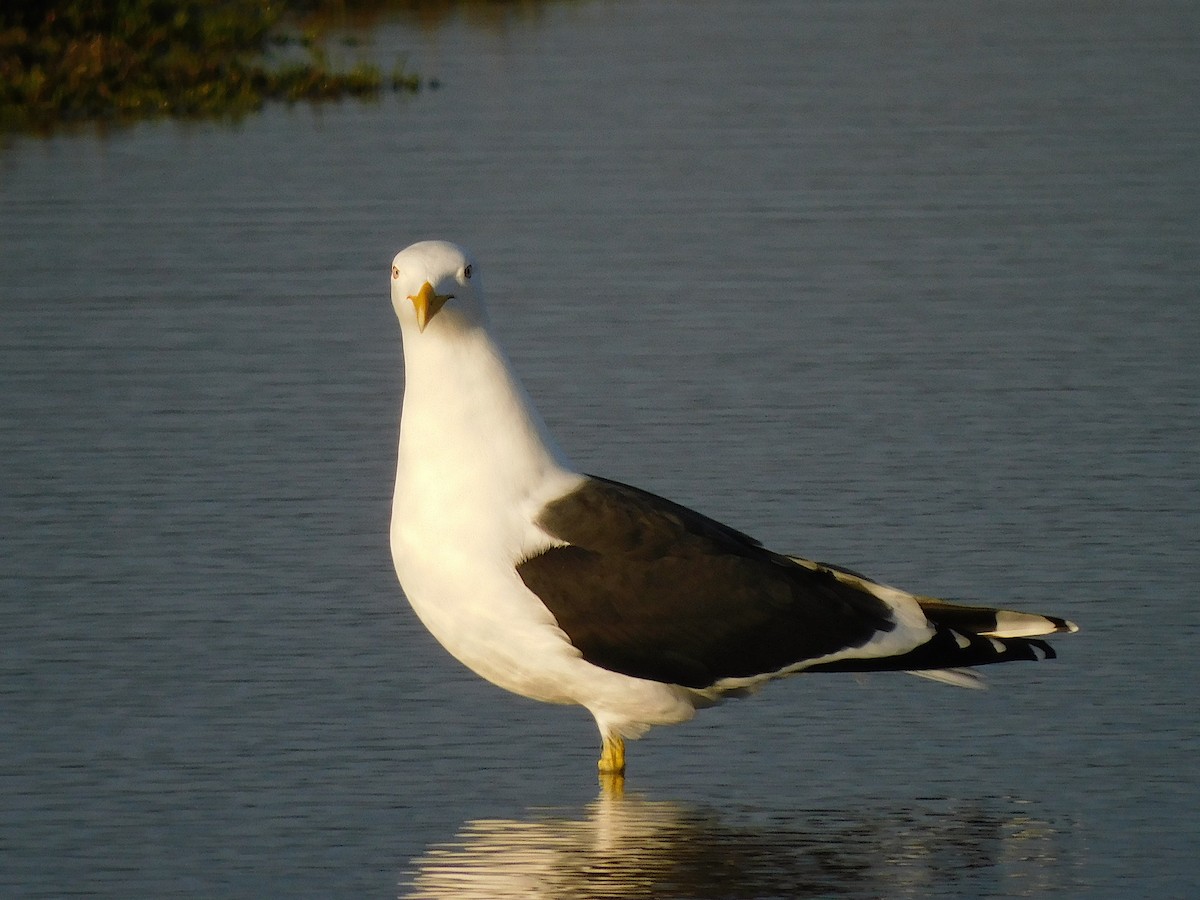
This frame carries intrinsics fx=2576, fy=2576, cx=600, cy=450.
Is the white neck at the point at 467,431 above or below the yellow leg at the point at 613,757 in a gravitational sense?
above

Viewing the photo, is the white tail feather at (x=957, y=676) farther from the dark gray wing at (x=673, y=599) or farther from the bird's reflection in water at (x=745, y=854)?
the bird's reflection in water at (x=745, y=854)

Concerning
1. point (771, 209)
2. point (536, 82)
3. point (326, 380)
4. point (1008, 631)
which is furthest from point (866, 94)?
point (1008, 631)

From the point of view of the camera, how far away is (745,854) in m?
6.36

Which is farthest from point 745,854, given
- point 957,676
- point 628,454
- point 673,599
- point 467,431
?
point 628,454

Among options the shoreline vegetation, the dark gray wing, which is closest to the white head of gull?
the dark gray wing

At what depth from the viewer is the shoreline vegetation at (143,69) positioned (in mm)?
18906

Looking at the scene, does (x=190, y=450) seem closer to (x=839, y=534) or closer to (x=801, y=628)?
(x=839, y=534)

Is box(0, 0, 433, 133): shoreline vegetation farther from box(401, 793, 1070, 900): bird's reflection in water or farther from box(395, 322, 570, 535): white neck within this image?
box(401, 793, 1070, 900): bird's reflection in water

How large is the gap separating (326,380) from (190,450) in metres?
1.14

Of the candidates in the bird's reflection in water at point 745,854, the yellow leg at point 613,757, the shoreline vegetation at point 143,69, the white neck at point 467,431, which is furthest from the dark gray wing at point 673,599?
the shoreline vegetation at point 143,69

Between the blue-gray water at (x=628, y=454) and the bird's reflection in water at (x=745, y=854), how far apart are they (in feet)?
0.05

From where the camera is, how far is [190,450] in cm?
1028

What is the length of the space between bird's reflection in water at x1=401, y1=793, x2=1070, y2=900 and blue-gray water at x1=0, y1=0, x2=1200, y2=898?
0.05ft

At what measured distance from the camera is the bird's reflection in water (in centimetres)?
615
